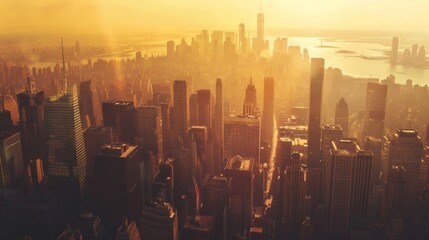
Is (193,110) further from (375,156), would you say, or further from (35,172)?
(375,156)

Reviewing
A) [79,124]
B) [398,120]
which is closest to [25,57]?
[79,124]

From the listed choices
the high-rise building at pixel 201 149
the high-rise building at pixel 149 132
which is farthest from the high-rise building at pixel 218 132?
the high-rise building at pixel 149 132

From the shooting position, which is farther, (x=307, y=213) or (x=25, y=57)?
(x=307, y=213)

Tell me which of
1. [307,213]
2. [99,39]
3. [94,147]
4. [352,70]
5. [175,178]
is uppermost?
[99,39]

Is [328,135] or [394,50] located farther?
[328,135]

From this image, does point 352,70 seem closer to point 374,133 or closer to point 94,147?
point 374,133

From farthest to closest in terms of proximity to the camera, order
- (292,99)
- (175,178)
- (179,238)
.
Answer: (292,99), (175,178), (179,238)

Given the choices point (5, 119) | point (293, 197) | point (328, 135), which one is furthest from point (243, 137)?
point (5, 119)

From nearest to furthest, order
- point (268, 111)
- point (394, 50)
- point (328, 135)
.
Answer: point (394, 50) < point (328, 135) < point (268, 111)
